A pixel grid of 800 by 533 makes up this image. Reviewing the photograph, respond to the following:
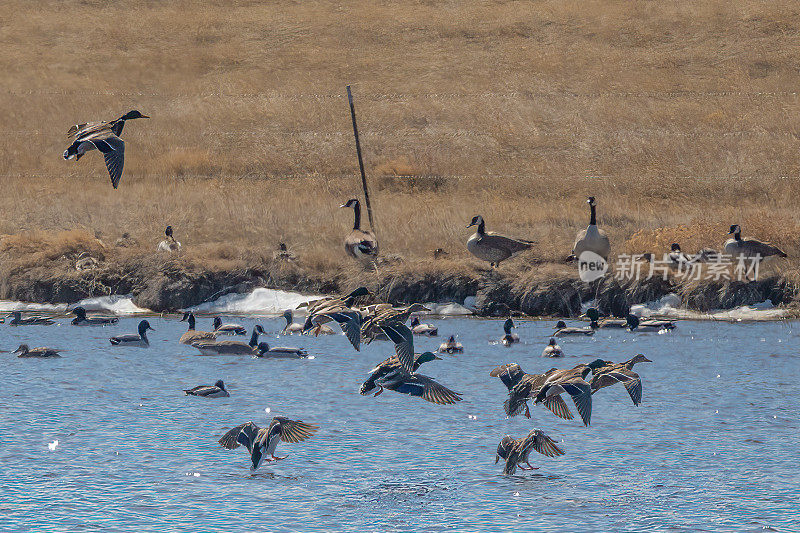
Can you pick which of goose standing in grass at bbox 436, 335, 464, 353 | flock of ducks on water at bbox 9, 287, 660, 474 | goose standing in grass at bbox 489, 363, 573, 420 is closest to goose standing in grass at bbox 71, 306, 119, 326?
goose standing in grass at bbox 436, 335, 464, 353

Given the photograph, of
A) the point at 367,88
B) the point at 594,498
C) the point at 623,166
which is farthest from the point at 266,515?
the point at 367,88

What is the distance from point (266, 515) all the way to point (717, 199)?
94.8 feet

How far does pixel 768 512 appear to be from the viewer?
38.9 feet

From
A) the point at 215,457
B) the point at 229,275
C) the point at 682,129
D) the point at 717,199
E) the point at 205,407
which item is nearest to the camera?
the point at 215,457

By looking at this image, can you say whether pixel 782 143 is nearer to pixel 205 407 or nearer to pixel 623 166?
pixel 623 166

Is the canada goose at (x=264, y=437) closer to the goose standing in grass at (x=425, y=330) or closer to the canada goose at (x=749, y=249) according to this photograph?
the goose standing in grass at (x=425, y=330)

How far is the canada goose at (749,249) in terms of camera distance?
25781mm

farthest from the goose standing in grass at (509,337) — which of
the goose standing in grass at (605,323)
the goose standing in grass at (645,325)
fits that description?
the goose standing in grass at (645,325)

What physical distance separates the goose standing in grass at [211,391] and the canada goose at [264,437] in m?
3.35

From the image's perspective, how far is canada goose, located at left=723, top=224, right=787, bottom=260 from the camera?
84.6 ft

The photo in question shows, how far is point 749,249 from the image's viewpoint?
2584cm

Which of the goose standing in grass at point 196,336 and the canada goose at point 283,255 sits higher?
the canada goose at point 283,255

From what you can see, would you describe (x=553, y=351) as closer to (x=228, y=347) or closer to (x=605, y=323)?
(x=605, y=323)

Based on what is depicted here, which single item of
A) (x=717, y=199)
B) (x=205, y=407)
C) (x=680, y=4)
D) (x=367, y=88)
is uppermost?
(x=680, y=4)
